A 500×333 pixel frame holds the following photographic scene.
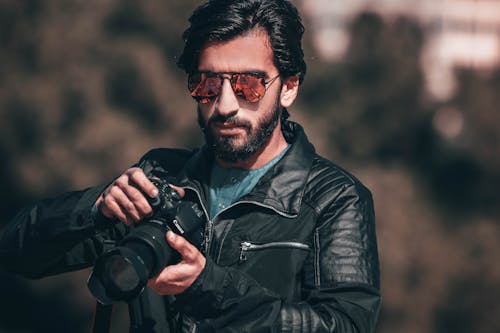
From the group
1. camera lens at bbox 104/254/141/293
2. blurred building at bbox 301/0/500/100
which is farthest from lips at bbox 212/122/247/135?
blurred building at bbox 301/0/500/100

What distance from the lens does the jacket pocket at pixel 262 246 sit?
6.86 feet

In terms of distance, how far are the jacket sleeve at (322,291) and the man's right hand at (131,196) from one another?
0.64 feet

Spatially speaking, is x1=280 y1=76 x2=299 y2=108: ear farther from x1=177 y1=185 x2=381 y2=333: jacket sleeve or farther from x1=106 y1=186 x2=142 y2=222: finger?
x1=106 y1=186 x2=142 y2=222: finger

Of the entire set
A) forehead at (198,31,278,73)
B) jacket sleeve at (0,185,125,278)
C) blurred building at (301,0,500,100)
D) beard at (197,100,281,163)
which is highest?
forehead at (198,31,278,73)

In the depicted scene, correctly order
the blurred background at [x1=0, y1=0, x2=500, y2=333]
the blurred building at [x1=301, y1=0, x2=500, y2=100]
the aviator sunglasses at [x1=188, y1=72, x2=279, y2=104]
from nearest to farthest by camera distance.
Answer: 1. the aviator sunglasses at [x1=188, y1=72, x2=279, y2=104]
2. the blurred background at [x1=0, y1=0, x2=500, y2=333]
3. the blurred building at [x1=301, y1=0, x2=500, y2=100]

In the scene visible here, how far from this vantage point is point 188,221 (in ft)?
6.21

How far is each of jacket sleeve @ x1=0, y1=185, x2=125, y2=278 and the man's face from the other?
13.6 inches

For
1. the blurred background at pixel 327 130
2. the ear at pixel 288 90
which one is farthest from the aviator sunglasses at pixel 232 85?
the blurred background at pixel 327 130

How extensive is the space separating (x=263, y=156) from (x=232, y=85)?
0.24 meters

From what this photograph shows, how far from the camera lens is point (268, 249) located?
2100mm

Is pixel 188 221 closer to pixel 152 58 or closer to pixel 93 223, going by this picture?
pixel 93 223

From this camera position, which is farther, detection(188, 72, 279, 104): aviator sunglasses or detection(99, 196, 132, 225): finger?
detection(188, 72, 279, 104): aviator sunglasses

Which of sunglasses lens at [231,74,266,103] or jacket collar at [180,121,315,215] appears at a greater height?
sunglasses lens at [231,74,266,103]

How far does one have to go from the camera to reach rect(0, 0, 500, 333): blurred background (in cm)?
1769
